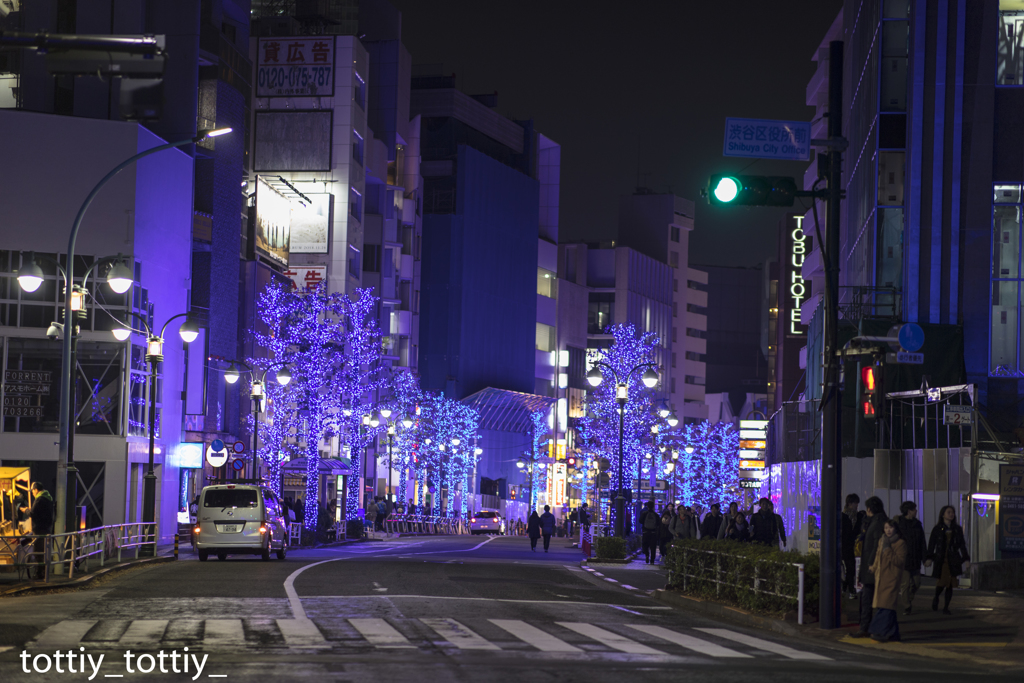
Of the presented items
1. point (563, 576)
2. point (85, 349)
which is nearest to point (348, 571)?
point (563, 576)

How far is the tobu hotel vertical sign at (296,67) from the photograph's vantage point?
8062 cm

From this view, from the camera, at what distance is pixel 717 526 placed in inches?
1325

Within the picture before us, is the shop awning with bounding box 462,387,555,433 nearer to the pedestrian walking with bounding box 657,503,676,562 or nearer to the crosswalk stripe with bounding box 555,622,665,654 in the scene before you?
the pedestrian walking with bounding box 657,503,676,562

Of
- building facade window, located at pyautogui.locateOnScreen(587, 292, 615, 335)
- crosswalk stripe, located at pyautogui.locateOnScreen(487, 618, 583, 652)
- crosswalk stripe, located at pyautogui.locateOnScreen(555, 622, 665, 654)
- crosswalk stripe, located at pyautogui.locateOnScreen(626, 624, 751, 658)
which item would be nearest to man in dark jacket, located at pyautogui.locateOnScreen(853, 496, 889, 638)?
crosswalk stripe, located at pyautogui.locateOnScreen(626, 624, 751, 658)

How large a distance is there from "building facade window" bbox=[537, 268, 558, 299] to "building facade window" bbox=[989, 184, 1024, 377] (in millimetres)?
101012

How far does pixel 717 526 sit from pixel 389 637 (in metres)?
18.9

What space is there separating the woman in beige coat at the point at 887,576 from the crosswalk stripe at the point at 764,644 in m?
1.40

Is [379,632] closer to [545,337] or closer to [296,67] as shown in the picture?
[296,67]

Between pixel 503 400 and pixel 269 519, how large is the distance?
3576 inches

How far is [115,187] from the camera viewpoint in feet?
150

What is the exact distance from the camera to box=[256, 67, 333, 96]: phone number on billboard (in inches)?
3174

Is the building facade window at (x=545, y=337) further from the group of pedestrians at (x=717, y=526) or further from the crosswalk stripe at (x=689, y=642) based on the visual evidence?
the crosswalk stripe at (x=689, y=642)

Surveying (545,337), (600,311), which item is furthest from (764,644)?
(600,311)

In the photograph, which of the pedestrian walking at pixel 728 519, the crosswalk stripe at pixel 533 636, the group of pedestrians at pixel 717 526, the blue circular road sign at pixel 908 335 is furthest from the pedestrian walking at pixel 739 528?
the crosswalk stripe at pixel 533 636
